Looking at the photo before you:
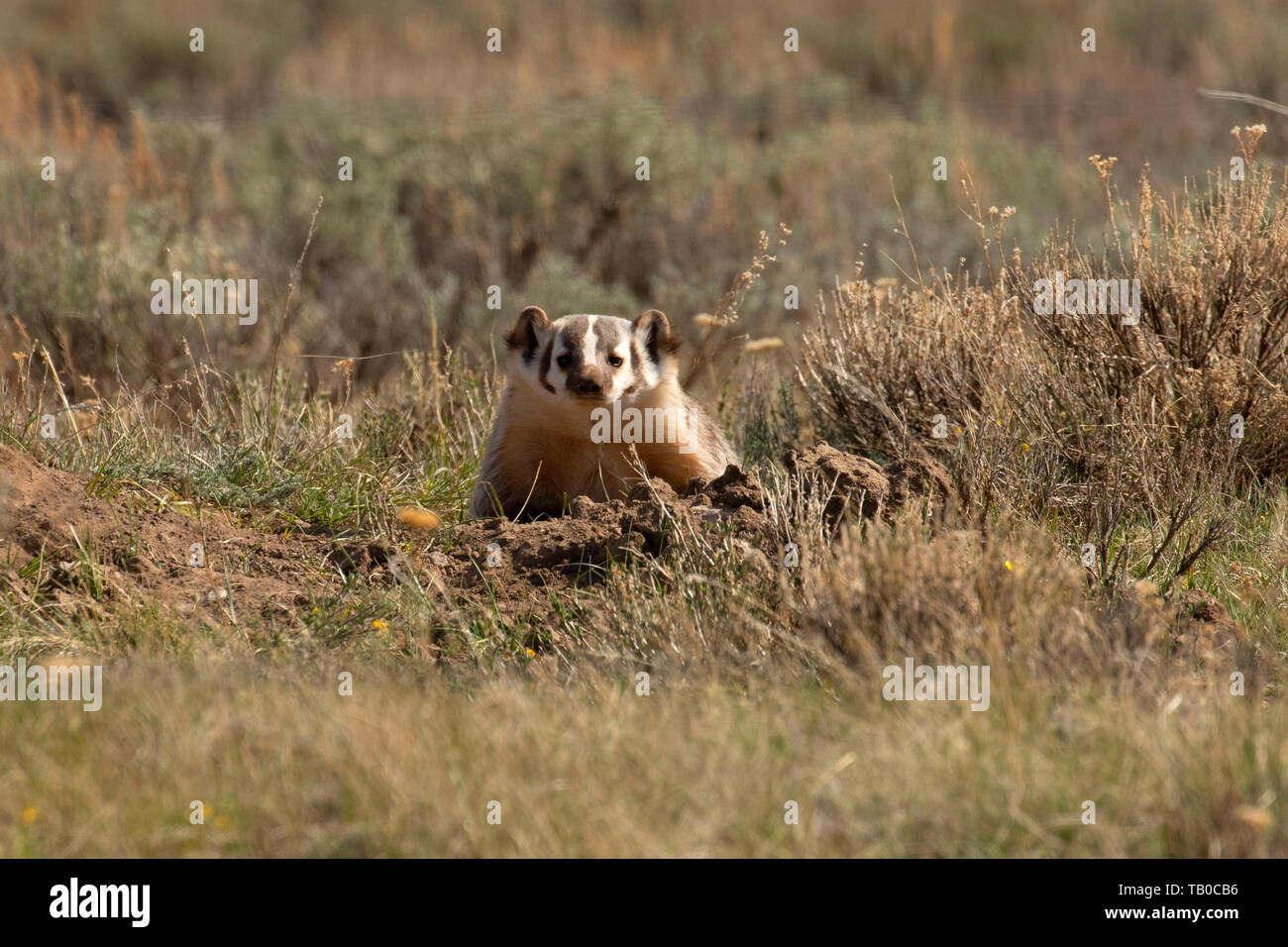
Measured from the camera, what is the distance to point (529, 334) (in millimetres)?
5590

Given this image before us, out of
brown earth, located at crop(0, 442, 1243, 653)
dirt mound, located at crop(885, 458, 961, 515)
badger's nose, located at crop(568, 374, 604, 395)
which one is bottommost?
brown earth, located at crop(0, 442, 1243, 653)

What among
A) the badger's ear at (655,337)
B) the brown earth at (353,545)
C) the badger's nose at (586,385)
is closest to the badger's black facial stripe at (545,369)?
the badger's nose at (586,385)

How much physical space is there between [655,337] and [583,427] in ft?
1.68

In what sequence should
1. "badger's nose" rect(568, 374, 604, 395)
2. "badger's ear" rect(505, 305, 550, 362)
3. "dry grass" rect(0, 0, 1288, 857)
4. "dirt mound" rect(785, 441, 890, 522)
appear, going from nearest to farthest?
"dry grass" rect(0, 0, 1288, 857) < "dirt mound" rect(785, 441, 890, 522) < "badger's nose" rect(568, 374, 604, 395) < "badger's ear" rect(505, 305, 550, 362)

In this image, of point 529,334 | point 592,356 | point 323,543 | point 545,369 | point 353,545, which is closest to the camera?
point 353,545

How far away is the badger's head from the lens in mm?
5207

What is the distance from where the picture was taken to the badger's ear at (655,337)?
221 inches

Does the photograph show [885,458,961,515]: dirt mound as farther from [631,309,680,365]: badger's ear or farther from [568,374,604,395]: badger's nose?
[631,309,680,365]: badger's ear

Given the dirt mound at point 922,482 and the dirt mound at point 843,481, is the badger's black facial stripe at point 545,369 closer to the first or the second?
the dirt mound at point 843,481

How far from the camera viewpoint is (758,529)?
4531 mm

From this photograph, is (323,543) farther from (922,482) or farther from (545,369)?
(922,482)

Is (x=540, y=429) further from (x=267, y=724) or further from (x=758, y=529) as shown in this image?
(x=267, y=724)

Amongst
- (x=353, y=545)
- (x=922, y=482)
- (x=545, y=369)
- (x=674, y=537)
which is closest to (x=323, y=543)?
(x=353, y=545)

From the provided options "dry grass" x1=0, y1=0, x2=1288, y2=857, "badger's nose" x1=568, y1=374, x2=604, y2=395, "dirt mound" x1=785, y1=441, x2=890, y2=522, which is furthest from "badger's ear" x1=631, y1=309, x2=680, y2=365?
"dirt mound" x1=785, y1=441, x2=890, y2=522
